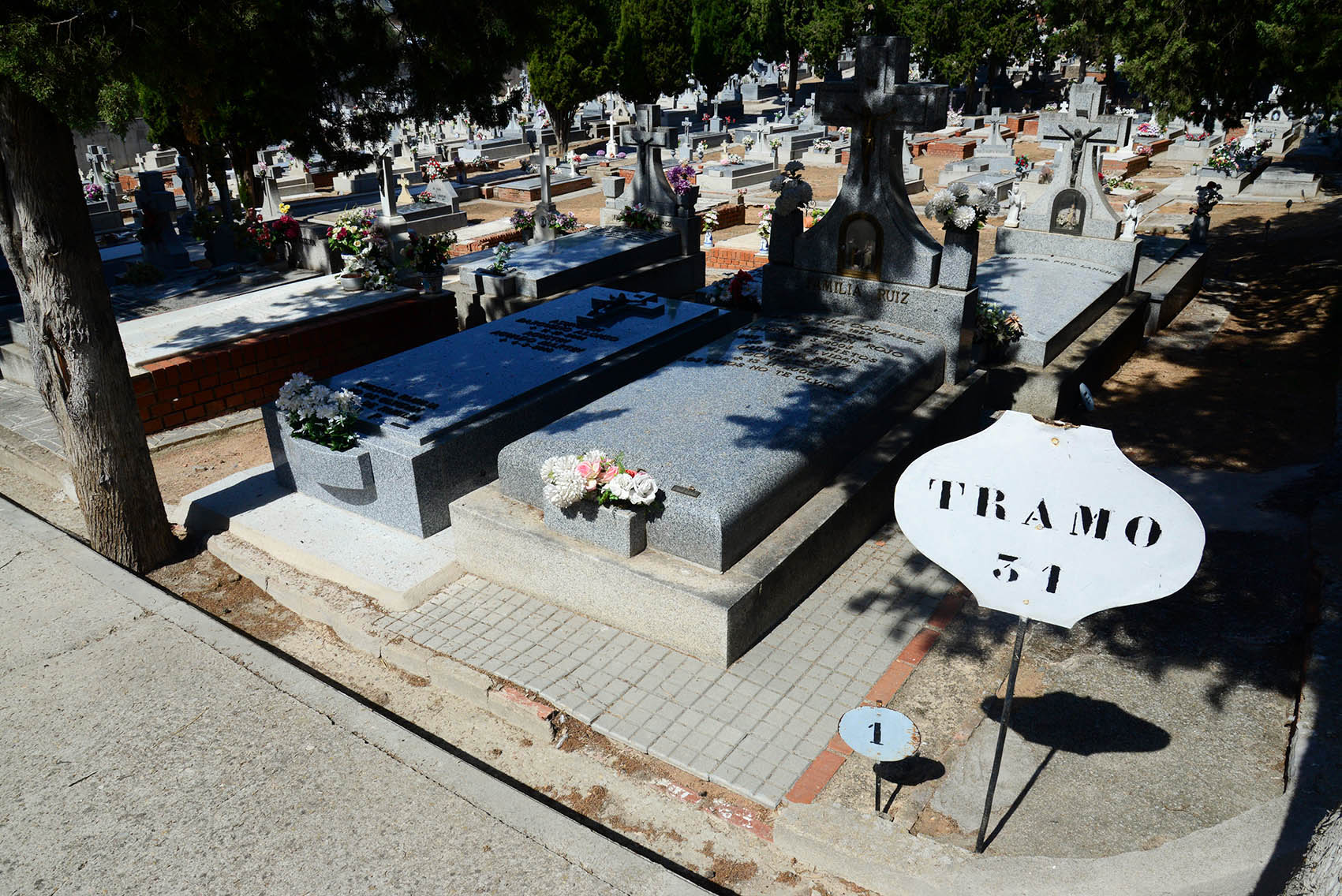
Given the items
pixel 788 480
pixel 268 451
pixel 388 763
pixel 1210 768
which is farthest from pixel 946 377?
pixel 268 451

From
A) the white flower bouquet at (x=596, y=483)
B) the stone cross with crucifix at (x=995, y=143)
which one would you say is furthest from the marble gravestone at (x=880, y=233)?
the stone cross with crucifix at (x=995, y=143)

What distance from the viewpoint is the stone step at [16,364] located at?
34.0 feet

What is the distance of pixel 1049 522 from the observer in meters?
3.70

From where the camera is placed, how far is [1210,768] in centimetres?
476

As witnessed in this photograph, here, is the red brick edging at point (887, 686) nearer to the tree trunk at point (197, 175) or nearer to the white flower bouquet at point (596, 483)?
the white flower bouquet at point (596, 483)

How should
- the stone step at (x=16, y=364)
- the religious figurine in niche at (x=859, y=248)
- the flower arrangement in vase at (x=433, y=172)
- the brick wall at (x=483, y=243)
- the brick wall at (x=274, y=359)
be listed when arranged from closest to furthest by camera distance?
the religious figurine in niche at (x=859, y=248) → the brick wall at (x=274, y=359) → the stone step at (x=16, y=364) → the brick wall at (x=483, y=243) → the flower arrangement in vase at (x=433, y=172)

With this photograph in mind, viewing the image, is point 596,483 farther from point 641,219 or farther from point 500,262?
point 641,219

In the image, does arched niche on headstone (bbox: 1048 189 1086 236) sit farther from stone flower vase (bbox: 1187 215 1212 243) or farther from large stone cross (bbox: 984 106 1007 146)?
large stone cross (bbox: 984 106 1007 146)

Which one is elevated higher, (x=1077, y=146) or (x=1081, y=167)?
(x=1077, y=146)

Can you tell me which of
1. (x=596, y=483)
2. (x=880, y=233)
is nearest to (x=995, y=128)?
(x=880, y=233)

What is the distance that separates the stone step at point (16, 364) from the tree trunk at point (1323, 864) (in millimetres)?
11791

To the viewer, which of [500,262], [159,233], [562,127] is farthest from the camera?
[562,127]

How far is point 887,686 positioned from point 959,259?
448 cm

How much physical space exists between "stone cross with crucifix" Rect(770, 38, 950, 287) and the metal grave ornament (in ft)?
16.5
